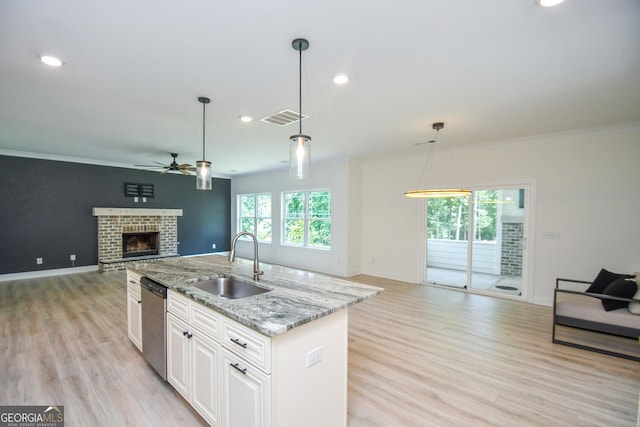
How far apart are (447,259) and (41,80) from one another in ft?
→ 21.2

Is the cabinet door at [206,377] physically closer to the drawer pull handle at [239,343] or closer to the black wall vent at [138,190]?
the drawer pull handle at [239,343]

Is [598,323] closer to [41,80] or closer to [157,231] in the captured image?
[41,80]

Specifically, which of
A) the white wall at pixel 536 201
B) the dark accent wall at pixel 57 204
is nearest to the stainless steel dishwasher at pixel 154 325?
the white wall at pixel 536 201

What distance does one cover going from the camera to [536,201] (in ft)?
14.8

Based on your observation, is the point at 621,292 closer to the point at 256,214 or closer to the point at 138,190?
the point at 256,214

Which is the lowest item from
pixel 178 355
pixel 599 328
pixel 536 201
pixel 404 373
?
pixel 404 373

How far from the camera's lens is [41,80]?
2627 mm

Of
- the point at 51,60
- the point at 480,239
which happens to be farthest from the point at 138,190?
the point at 480,239

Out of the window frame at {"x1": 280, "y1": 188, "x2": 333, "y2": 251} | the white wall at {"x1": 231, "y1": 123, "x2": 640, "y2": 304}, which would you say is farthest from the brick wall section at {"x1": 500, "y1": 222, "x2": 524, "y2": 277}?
the window frame at {"x1": 280, "y1": 188, "x2": 333, "y2": 251}

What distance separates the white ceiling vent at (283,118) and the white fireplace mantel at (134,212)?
522 centimetres

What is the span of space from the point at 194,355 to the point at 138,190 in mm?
6838

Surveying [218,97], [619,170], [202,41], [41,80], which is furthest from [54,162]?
[619,170]

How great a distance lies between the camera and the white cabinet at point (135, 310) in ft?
9.03

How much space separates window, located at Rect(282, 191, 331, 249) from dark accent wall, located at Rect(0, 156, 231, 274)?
3269 mm
